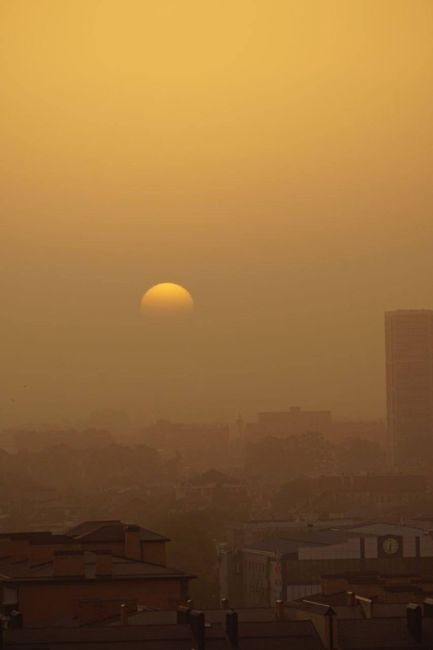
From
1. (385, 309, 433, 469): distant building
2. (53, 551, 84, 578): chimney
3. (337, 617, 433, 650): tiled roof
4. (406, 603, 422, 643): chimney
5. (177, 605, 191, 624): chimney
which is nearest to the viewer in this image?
(337, 617, 433, 650): tiled roof

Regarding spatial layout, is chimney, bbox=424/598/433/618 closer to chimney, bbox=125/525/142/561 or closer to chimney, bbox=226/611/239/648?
chimney, bbox=226/611/239/648

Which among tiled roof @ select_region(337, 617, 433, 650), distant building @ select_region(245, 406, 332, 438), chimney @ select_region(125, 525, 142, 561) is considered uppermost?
distant building @ select_region(245, 406, 332, 438)

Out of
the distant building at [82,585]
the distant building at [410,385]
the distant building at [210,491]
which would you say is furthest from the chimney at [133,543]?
the distant building at [410,385]

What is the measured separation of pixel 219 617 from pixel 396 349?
Result: 8696 cm

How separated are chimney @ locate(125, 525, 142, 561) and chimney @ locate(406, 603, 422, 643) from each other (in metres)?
8.49

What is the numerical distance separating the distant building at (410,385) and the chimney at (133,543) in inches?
2576

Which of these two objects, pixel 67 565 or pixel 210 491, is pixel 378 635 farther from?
pixel 210 491

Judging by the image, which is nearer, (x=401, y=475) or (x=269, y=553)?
(x=269, y=553)

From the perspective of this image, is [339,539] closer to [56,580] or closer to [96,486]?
[56,580]

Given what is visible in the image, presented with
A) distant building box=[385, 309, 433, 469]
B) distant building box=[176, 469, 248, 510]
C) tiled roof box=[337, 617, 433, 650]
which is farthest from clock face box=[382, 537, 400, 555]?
distant building box=[385, 309, 433, 469]

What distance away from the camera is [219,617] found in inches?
Result: 526

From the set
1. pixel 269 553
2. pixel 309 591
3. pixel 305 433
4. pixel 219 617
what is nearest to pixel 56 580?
pixel 219 617

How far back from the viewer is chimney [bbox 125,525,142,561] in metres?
19.5

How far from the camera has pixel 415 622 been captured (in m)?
11.2
